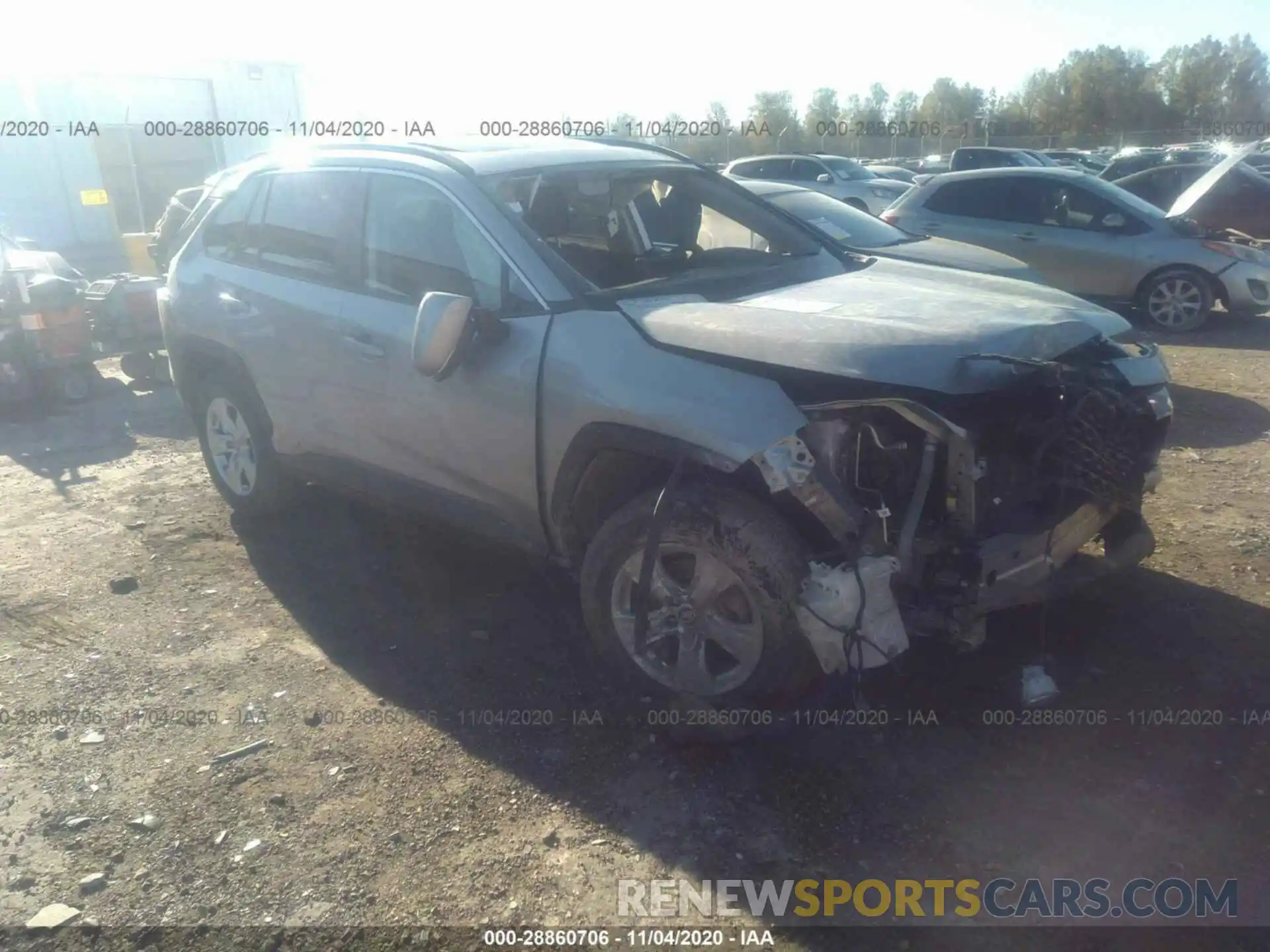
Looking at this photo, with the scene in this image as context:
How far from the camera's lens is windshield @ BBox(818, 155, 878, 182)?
20375 mm

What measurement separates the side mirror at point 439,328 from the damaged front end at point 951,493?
47.6 inches

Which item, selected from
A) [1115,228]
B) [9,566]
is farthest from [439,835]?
[1115,228]

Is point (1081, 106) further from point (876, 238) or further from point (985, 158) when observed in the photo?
point (876, 238)

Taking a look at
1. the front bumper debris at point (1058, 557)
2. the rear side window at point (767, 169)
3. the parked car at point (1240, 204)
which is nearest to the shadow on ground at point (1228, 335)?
the parked car at point (1240, 204)

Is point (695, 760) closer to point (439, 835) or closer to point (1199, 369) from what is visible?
point (439, 835)

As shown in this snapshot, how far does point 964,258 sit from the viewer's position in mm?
6719

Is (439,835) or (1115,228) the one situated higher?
(1115,228)

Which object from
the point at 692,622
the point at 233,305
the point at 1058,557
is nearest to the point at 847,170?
the point at 233,305

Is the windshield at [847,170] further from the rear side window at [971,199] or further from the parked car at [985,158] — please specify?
the rear side window at [971,199]

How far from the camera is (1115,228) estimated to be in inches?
388

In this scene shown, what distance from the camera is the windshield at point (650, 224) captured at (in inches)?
161

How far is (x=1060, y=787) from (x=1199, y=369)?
632cm

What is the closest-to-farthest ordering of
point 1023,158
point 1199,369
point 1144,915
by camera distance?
point 1144,915 < point 1199,369 < point 1023,158

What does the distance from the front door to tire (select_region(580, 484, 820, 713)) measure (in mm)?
486
